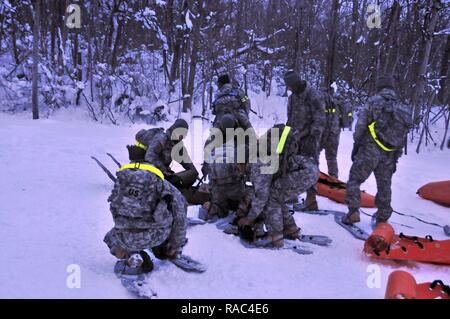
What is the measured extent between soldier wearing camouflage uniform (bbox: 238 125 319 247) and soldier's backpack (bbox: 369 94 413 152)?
834 millimetres

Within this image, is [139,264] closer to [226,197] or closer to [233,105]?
[226,197]

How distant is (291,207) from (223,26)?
11.9 m

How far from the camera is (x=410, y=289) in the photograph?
253 centimetres

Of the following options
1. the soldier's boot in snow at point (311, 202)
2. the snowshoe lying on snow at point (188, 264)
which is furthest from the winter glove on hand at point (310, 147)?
the snowshoe lying on snow at point (188, 264)

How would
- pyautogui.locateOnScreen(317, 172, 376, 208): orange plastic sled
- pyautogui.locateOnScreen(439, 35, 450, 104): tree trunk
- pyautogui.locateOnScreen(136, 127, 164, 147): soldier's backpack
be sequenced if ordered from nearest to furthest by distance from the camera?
pyautogui.locateOnScreen(136, 127, 164, 147): soldier's backpack
pyautogui.locateOnScreen(317, 172, 376, 208): orange plastic sled
pyautogui.locateOnScreen(439, 35, 450, 104): tree trunk

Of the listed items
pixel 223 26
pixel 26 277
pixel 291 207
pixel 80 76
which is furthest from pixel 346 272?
pixel 223 26

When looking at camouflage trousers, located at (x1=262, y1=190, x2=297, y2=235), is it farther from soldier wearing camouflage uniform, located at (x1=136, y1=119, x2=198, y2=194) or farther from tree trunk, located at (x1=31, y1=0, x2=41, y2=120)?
tree trunk, located at (x1=31, y1=0, x2=41, y2=120)

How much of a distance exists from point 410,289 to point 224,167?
216 centimetres

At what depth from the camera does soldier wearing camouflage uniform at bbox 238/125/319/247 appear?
369cm

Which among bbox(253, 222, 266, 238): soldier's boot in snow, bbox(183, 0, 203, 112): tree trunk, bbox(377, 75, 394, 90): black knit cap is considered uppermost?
bbox(183, 0, 203, 112): tree trunk

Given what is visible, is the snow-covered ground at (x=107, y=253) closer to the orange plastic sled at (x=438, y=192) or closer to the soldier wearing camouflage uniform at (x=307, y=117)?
the orange plastic sled at (x=438, y=192)

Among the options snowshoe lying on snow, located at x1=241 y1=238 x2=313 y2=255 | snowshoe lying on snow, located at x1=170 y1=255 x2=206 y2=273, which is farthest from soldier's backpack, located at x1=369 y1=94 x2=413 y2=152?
snowshoe lying on snow, located at x1=170 y1=255 x2=206 y2=273

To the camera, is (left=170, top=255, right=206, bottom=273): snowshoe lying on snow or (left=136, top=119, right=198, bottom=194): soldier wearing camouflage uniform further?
(left=136, top=119, right=198, bottom=194): soldier wearing camouflage uniform
